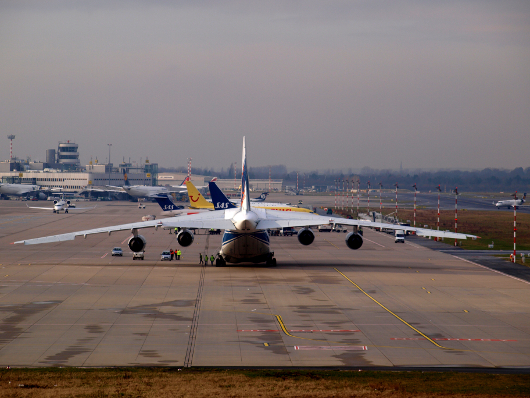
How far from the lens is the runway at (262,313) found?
80.4 ft

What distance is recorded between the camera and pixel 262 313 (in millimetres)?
32938

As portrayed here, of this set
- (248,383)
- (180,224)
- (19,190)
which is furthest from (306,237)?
(19,190)

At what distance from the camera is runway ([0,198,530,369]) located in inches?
965

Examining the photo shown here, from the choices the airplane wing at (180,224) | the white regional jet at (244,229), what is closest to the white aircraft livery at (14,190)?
the white regional jet at (244,229)

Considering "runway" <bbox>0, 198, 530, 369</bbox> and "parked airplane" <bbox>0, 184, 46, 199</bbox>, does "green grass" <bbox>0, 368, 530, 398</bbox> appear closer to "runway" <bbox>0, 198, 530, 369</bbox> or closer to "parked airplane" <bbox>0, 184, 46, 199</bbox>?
"runway" <bbox>0, 198, 530, 369</bbox>

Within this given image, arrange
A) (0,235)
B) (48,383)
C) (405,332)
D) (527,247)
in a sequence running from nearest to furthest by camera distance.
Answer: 1. (48,383)
2. (405,332)
3. (527,247)
4. (0,235)

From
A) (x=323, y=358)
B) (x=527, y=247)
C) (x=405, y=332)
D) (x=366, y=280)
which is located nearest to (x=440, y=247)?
(x=527, y=247)

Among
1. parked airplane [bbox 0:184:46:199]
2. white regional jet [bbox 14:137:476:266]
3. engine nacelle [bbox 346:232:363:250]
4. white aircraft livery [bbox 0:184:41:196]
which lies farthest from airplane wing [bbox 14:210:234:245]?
parked airplane [bbox 0:184:46:199]

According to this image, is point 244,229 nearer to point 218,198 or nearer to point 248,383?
point 248,383

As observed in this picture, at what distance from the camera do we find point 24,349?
24969 millimetres

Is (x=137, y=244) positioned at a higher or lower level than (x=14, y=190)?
lower

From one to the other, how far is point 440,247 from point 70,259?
140ft

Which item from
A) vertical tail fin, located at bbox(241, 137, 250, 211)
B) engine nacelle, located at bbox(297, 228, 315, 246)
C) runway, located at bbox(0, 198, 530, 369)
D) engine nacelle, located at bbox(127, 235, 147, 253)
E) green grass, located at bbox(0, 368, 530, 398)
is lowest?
runway, located at bbox(0, 198, 530, 369)

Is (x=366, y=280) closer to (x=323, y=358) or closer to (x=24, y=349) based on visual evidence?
(x=323, y=358)
